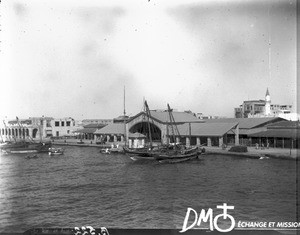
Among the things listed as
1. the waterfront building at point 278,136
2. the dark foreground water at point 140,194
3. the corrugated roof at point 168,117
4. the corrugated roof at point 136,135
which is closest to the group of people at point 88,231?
the dark foreground water at point 140,194

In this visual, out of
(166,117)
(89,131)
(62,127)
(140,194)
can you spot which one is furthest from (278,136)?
(62,127)

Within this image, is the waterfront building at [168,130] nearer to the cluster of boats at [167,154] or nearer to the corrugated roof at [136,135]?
the corrugated roof at [136,135]

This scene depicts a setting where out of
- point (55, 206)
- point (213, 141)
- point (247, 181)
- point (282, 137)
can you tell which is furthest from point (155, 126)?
point (55, 206)

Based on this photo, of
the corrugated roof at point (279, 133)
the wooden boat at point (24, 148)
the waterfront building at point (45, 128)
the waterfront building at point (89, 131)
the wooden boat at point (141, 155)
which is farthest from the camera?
the waterfront building at point (45, 128)

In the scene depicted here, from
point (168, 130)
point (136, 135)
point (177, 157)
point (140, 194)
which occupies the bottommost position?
point (140, 194)

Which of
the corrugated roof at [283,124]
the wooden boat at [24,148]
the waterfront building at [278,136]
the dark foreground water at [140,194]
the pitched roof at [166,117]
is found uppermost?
the pitched roof at [166,117]

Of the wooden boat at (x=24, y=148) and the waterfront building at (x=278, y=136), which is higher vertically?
the waterfront building at (x=278, y=136)

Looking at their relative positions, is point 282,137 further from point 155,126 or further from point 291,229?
point 291,229

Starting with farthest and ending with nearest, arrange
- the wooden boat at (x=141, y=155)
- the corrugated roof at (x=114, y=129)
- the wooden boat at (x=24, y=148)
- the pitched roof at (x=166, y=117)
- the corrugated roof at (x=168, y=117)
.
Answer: the corrugated roof at (x=114, y=129)
the wooden boat at (x=24, y=148)
the corrugated roof at (x=168, y=117)
the pitched roof at (x=166, y=117)
the wooden boat at (x=141, y=155)

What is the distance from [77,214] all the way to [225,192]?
33.8ft

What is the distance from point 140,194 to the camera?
24.2m

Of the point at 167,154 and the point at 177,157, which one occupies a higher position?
the point at 167,154

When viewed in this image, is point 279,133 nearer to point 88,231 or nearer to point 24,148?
point 88,231

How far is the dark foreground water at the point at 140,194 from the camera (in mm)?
18594
